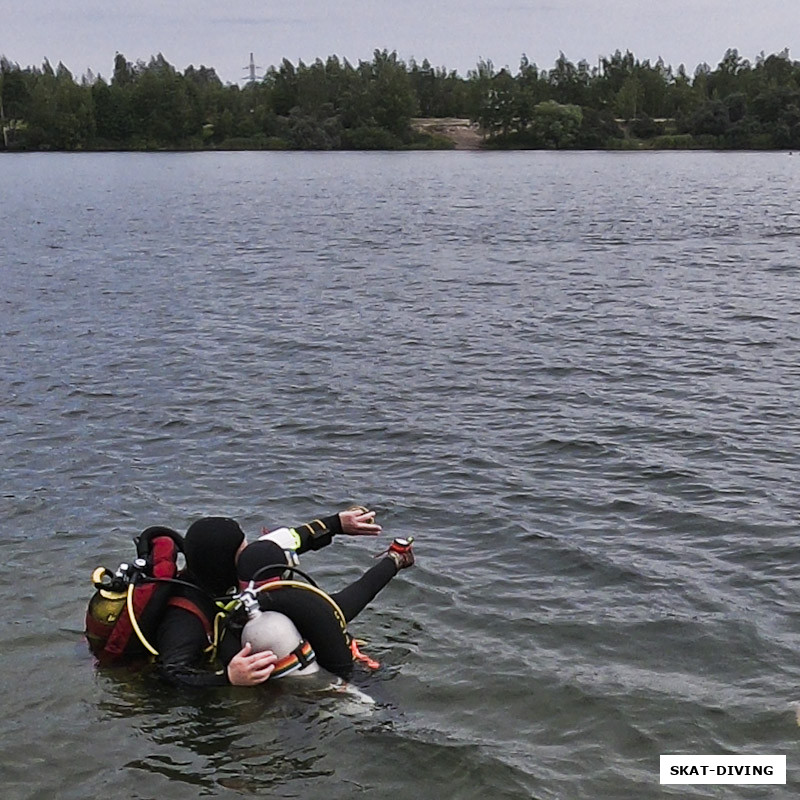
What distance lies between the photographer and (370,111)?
144m

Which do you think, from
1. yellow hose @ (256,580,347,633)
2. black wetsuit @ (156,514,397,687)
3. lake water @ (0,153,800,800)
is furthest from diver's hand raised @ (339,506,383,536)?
lake water @ (0,153,800,800)

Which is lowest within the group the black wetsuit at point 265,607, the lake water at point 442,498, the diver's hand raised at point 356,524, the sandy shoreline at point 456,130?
the lake water at point 442,498

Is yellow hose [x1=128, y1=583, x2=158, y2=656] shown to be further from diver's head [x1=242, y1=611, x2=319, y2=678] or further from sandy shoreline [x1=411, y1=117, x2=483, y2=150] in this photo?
sandy shoreline [x1=411, y1=117, x2=483, y2=150]

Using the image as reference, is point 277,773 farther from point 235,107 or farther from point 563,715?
point 235,107

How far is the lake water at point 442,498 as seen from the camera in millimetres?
7344

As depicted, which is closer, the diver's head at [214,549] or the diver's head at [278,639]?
the diver's head at [278,639]

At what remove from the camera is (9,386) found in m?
17.9

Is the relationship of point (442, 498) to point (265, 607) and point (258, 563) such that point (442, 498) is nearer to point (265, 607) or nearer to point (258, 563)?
point (258, 563)

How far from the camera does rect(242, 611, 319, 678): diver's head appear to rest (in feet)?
22.6

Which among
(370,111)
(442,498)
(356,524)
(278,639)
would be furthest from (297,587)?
(370,111)

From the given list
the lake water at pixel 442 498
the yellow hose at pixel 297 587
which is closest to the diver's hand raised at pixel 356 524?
the yellow hose at pixel 297 587

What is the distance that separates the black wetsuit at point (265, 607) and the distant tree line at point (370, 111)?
129 meters

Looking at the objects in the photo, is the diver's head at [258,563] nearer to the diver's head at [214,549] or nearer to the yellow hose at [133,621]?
the diver's head at [214,549]

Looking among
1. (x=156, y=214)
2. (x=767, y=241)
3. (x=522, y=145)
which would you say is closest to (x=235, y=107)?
(x=522, y=145)
